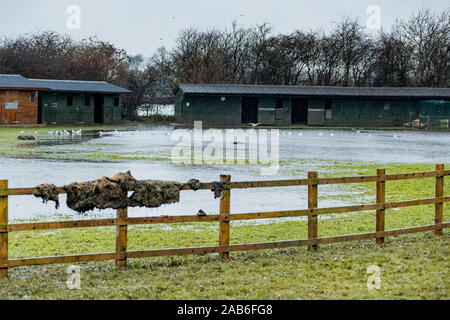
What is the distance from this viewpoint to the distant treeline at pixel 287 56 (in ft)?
263

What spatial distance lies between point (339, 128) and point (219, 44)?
28940 mm

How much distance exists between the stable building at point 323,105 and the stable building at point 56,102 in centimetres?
688

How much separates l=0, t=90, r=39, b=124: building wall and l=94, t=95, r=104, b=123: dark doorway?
8442 millimetres

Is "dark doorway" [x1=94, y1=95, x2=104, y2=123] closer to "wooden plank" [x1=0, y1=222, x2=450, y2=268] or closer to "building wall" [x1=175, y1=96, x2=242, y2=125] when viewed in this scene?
"building wall" [x1=175, y1=96, x2=242, y2=125]

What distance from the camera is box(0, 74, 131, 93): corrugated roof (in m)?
52.6

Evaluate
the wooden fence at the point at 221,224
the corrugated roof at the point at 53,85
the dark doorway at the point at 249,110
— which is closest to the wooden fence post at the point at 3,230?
the wooden fence at the point at 221,224

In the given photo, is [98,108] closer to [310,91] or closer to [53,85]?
[53,85]

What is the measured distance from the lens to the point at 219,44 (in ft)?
280

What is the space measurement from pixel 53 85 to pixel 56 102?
6.55 ft

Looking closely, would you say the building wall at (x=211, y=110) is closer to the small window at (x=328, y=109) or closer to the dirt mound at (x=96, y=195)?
the small window at (x=328, y=109)

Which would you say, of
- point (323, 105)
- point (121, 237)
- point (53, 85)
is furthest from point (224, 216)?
point (323, 105)

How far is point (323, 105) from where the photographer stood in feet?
208

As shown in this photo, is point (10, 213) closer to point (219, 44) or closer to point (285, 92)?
point (285, 92)
